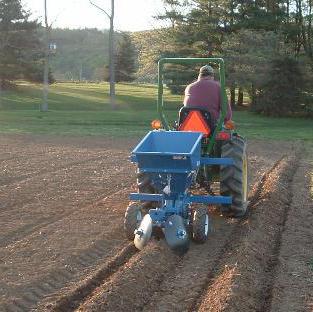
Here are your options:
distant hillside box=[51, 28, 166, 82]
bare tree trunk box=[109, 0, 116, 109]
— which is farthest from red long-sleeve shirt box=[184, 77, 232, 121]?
distant hillside box=[51, 28, 166, 82]

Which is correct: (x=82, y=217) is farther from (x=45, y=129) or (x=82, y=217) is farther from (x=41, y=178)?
(x=45, y=129)

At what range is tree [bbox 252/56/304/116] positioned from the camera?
3556cm

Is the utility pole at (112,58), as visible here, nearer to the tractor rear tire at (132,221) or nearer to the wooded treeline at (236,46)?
the wooded treeline at (236,46)

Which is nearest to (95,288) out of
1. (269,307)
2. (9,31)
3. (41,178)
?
(269,307)

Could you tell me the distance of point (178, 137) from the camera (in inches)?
312

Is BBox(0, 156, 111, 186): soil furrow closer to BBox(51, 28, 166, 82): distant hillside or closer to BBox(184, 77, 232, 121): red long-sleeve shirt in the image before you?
BBox(184, 77, 232, 121): red long-sleeve shirt

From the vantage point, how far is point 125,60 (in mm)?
67062

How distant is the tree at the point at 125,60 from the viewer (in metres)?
66.5

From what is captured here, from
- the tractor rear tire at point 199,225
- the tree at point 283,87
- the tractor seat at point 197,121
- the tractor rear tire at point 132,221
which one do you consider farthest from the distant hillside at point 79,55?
the tractor rear tire at point 199,225

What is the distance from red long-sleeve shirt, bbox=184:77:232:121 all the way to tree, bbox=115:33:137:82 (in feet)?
191

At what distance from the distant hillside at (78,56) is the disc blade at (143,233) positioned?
285 ft

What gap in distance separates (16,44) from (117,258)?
142ft

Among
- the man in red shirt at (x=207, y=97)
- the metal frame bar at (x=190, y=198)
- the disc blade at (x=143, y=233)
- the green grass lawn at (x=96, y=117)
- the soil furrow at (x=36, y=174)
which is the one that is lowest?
the green grass lawn at (x=96, y=117)

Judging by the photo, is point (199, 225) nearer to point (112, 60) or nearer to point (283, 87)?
point (283, 87)
